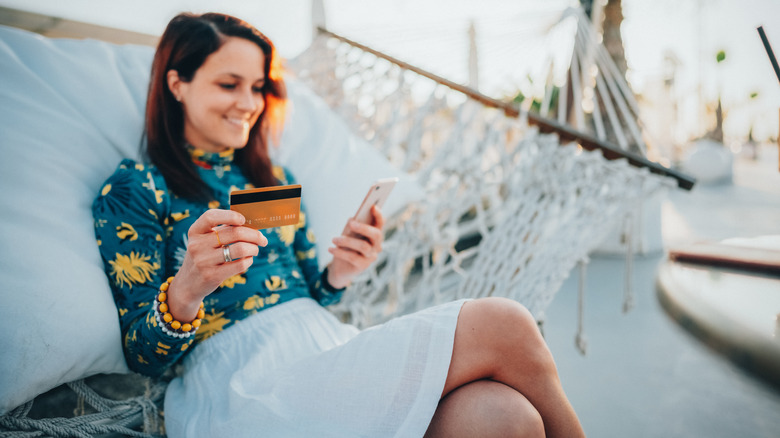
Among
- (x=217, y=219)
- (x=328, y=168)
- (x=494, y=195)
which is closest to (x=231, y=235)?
(x=217, y=219)

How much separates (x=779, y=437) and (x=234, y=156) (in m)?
1.69

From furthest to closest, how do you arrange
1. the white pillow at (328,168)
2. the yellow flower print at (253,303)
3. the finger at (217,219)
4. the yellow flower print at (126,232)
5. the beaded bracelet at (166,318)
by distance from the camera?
the white pillow at (328,168) < the yellow flower print at (253,303) < the yellow flower print at (126,232) < the beaded bracelet at (166,318) < the finger at (217,219)

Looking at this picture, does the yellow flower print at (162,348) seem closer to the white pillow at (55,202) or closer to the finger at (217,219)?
the white pillow at (55,202)

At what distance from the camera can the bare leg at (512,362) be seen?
676 millimetres

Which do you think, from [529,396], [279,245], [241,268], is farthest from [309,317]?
[529,396]

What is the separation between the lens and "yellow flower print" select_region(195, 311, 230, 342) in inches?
34.2

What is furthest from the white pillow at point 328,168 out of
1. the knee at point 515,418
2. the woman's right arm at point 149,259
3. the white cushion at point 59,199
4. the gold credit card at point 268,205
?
the knee at point 515,418

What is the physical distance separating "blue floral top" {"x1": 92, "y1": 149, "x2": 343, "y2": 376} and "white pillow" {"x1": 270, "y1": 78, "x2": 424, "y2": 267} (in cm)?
21

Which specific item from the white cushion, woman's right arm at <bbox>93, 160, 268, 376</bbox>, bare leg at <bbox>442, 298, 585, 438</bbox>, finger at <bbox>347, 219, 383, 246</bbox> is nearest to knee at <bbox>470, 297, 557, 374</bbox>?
bare leg at <bbox>442, 298, 585, 438</bbox>

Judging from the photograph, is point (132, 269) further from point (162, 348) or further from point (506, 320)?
point (506, 320)

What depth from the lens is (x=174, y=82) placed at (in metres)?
0.96

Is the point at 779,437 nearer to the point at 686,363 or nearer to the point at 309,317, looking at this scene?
the point at 686,363

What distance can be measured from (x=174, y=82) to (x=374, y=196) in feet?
1.80

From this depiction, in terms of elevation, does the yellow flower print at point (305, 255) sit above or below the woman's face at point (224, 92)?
below
